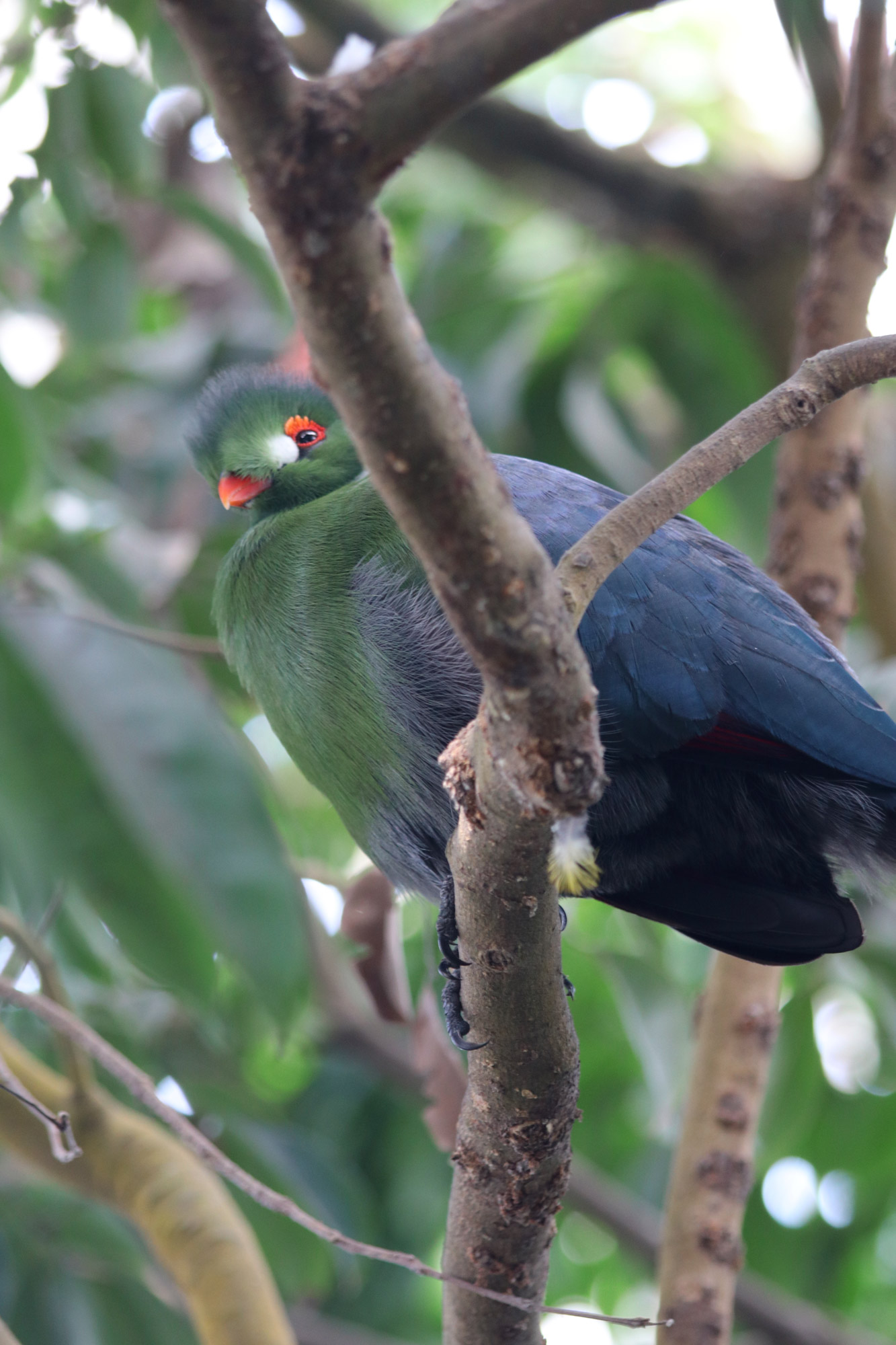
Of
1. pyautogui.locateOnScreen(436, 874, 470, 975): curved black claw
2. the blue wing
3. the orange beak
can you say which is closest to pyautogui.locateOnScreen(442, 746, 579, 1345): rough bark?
pyautogui.locateOnScreen(436, 874, 470, 975): curved black claw

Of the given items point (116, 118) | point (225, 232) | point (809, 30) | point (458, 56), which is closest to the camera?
point (458, 56)

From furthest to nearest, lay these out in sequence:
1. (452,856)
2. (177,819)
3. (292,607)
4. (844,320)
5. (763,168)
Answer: (763,168)
(844,320)
(292,607)
(177,819)
(452,856)

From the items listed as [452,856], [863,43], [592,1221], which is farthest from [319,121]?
[592,1221]

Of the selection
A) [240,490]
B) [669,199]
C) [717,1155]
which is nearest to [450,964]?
[717,1155]

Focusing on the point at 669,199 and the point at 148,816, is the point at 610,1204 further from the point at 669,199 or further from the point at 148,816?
the point at 669,199

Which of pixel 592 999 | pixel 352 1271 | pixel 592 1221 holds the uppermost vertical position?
pixel 592 999

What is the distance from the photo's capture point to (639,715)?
185cm

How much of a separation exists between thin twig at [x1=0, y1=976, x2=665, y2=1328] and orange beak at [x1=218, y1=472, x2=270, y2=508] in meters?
0.98

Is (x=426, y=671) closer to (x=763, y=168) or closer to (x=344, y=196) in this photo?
(x=344, y=196)

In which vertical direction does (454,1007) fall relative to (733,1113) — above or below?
below

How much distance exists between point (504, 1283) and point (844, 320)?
1.92 m

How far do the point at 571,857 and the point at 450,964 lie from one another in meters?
0.40

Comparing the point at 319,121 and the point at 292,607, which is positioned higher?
the point at 292,607

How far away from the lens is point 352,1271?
3119 mm
